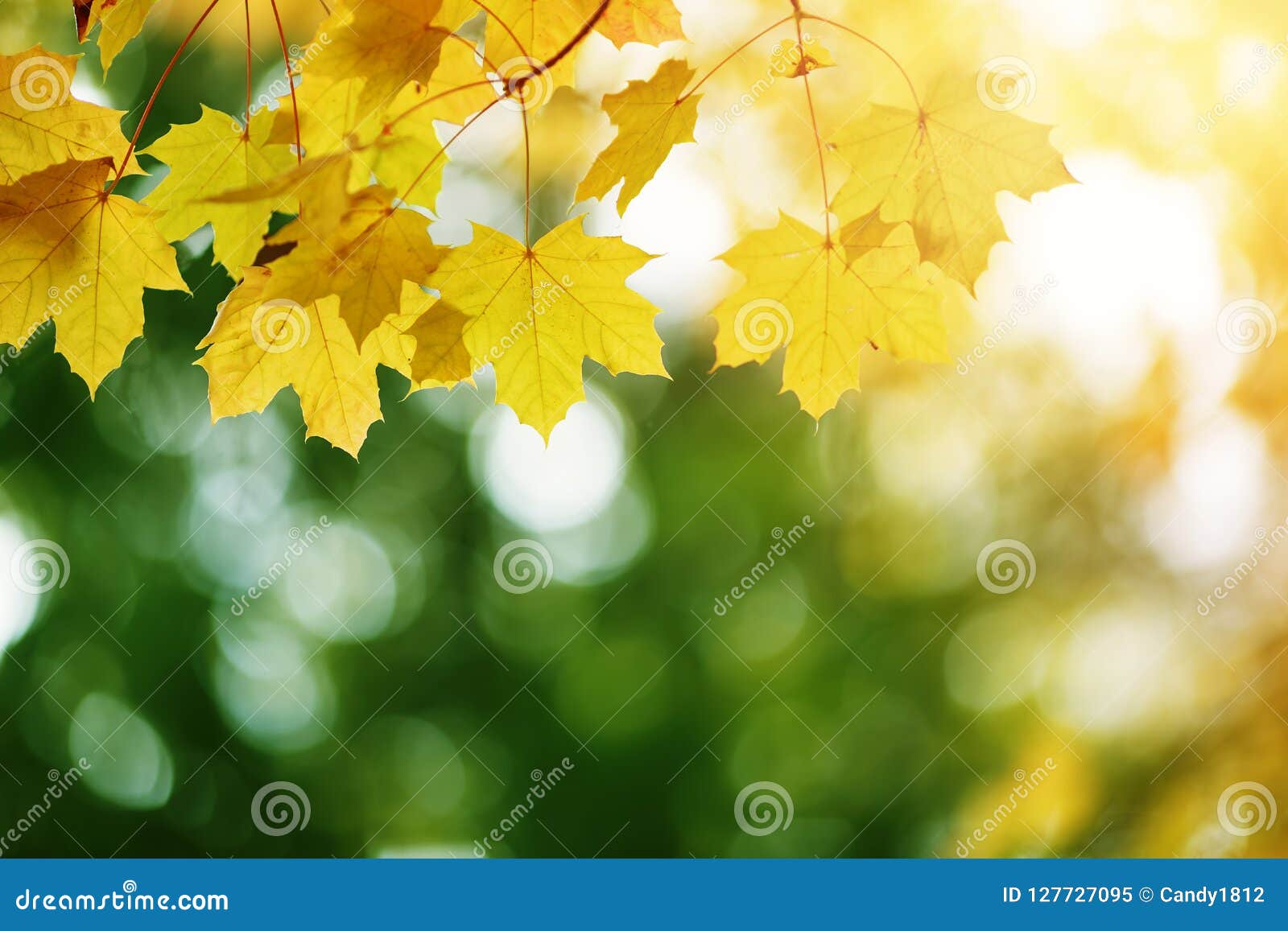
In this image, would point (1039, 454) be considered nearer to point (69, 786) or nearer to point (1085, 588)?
point (1085, 588)

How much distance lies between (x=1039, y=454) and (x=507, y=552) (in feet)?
13.3

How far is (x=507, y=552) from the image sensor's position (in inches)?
301
